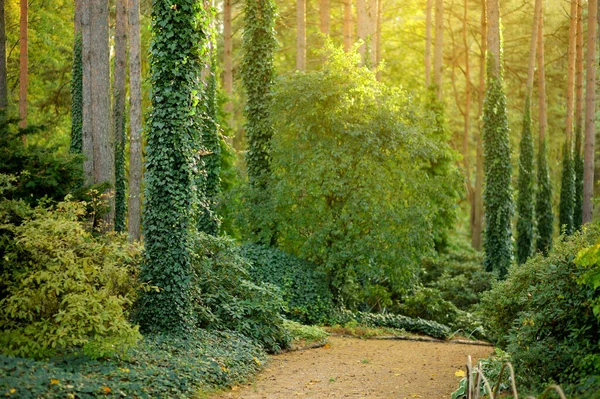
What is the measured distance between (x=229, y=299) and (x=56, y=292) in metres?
4.51

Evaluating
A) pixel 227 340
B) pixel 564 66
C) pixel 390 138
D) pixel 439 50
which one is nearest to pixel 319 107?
pixel 390 138

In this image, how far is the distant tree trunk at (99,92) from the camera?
16406mm

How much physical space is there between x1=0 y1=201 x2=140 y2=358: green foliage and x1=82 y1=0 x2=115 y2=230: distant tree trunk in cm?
592

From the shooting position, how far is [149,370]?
9.10 m

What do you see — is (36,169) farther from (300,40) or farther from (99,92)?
(300,40)

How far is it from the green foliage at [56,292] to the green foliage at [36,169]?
1.30 metres

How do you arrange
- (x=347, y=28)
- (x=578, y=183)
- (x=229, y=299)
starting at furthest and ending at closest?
1. (x=578, y=183)
2. (x=347, y=28)
3. (x=229, y=299)

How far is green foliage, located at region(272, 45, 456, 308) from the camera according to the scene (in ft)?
57.6

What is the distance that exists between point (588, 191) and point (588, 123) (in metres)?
2.62

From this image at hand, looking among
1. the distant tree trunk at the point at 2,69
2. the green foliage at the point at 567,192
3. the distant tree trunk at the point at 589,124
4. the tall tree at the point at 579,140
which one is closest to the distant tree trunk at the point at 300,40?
the distant tree trunk at the point at 2,69

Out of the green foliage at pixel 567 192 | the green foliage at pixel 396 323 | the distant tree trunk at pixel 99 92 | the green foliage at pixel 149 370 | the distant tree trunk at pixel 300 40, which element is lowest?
the green foliage at pixel 396 323

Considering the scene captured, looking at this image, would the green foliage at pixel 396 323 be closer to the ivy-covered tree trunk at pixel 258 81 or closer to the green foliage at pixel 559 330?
the ivy-covered tree trunk at pixel 258 81

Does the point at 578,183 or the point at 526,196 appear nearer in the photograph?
the point at 526,196

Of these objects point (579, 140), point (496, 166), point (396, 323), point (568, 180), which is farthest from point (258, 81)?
point (579, 140)
